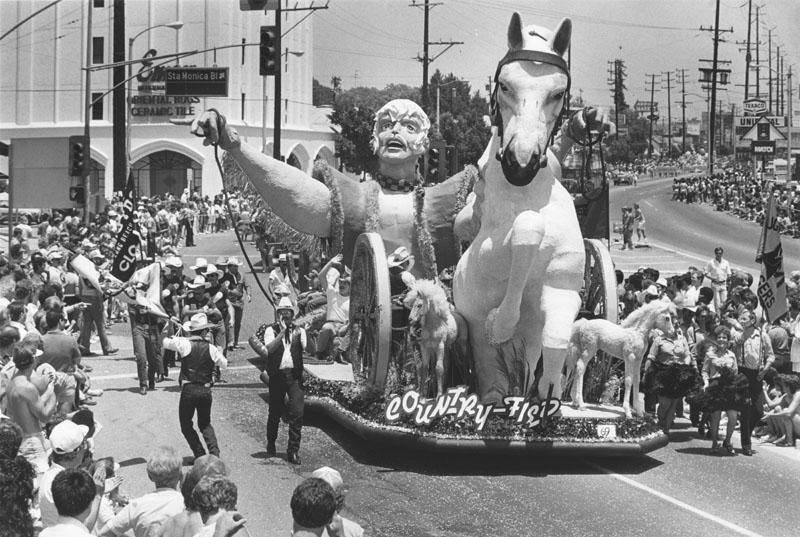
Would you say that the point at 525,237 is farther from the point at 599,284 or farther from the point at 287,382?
the point at 287,382

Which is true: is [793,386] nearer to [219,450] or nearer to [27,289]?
[219,450]

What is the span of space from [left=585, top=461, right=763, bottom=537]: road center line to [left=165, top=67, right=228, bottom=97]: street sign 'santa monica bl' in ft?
78.5

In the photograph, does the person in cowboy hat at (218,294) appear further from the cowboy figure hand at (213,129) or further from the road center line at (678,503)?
the road center line at (678,503)

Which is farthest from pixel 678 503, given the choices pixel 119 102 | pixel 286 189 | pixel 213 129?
pixel 119 102

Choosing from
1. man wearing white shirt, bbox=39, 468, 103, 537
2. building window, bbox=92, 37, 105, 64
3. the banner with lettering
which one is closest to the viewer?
man wearing white shirt, bbox=39, 468, 103, 537

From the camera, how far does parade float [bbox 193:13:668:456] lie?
12203mm

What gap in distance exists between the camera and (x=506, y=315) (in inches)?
Result: 487

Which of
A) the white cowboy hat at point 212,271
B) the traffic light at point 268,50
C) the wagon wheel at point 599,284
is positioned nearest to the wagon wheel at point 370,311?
the wagon wheel at point 599,284

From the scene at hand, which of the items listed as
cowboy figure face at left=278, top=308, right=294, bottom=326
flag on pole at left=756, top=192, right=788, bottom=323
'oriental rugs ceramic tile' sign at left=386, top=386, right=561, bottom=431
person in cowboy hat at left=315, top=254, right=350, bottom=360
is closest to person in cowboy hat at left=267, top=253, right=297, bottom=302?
person in cowboy hat at left=315, top=254, right=350, bottom=360

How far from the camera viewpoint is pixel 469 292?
1304cm

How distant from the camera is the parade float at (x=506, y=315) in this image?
1220 centimetres

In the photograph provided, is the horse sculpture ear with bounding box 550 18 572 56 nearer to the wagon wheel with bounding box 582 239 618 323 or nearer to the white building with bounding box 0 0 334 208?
the wagon wheel with bounding box 582 239 618 323

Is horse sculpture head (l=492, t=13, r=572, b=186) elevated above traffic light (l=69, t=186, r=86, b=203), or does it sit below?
above

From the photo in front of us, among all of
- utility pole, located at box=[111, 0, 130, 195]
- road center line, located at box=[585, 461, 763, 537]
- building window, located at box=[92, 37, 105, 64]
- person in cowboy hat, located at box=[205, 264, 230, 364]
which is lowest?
road center line, located at box=[585, 461, 763, 537]
